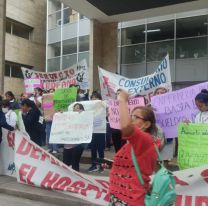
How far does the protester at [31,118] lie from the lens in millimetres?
8875

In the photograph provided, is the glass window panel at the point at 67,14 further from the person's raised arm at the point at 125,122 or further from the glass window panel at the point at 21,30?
the person's raised arm at the point at 125,122

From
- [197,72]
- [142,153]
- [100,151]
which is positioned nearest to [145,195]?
[142,153]

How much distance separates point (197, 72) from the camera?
63.4 ft

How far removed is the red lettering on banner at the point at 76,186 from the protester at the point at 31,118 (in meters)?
2.39

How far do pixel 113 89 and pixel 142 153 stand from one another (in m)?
6.49

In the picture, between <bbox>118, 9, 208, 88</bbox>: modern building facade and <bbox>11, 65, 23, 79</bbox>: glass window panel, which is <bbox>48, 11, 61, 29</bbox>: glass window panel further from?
<bbox>118, 9, 208, 88</bbox>: modern building facade

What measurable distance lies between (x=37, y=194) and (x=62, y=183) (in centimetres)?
44

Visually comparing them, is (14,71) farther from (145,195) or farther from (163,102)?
(145,195)

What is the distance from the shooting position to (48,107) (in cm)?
1041

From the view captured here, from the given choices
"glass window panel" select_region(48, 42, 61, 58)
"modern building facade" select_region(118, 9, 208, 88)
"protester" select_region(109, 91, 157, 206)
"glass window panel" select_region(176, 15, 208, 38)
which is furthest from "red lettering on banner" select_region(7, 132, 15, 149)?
"glass window panel" select_region(48, 42, 61, 58)

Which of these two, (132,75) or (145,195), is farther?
(132,75)

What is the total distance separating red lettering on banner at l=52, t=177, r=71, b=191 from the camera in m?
7.02

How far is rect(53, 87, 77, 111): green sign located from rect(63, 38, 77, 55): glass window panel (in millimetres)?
17756

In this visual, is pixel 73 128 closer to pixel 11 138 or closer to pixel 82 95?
pixel 11 138
